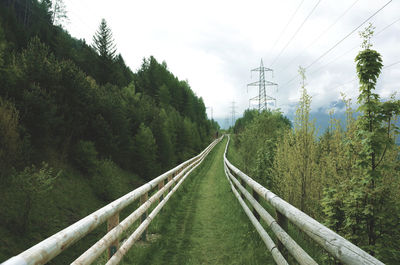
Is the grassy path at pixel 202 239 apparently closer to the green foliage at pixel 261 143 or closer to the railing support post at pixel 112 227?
the railing support post at pixel 112 227

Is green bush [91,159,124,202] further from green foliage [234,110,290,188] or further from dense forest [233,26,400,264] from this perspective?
dense forest [233,26,400,264]

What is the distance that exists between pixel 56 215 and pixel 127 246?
9.80m

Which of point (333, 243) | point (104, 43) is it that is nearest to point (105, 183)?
point (333, 243)

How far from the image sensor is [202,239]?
5062 millimetres

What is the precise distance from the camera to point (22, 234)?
8.67 m

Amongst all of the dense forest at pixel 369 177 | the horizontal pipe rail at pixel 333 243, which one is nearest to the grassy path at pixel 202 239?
the dense forest at pixel 369 177

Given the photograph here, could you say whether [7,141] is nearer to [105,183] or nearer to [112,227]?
[105,183]

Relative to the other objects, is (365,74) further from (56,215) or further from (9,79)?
(9,79)

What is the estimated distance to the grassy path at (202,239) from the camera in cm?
394

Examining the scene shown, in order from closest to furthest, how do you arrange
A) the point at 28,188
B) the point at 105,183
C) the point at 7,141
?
the point at 28,188 → the point at 7,141 → the point at 105,183

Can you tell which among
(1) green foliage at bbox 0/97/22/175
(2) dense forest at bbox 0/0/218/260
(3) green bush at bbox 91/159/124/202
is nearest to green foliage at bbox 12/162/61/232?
(2) dense forest at bbox 0/0/218/260

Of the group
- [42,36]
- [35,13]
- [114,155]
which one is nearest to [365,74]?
[114,155]

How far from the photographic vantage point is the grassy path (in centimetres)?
394

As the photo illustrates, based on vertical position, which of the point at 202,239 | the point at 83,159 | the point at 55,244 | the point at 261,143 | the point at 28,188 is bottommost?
the point at 202,239
